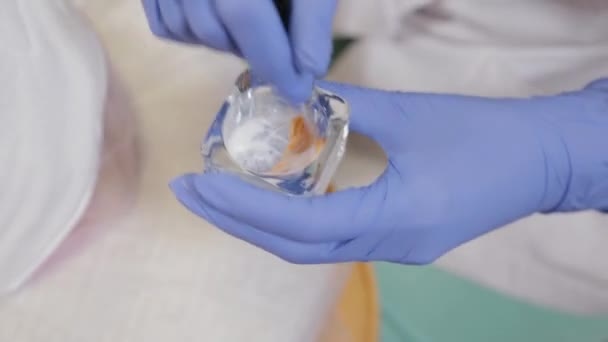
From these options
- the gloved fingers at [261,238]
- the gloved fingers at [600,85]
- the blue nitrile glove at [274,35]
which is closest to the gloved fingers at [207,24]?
the blue nitrile glove at [274,35]

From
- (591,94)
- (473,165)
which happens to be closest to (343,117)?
(473,165)

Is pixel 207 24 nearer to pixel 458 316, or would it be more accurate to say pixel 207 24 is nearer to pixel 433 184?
pixel 433 184

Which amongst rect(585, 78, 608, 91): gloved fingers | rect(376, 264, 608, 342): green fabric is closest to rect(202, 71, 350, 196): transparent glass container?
rect(585, 78, 608, 91): gloved fingers

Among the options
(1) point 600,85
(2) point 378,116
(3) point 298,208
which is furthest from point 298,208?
(1) point 600,85

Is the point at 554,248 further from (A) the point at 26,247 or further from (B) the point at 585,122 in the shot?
(A) the point at 26,247

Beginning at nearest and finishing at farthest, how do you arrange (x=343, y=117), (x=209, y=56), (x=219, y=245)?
(x=343, y=117) → (x=219, y=245) → (x=209, y=56)

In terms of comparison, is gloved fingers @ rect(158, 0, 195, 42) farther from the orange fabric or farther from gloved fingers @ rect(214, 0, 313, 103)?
the orange fabric
